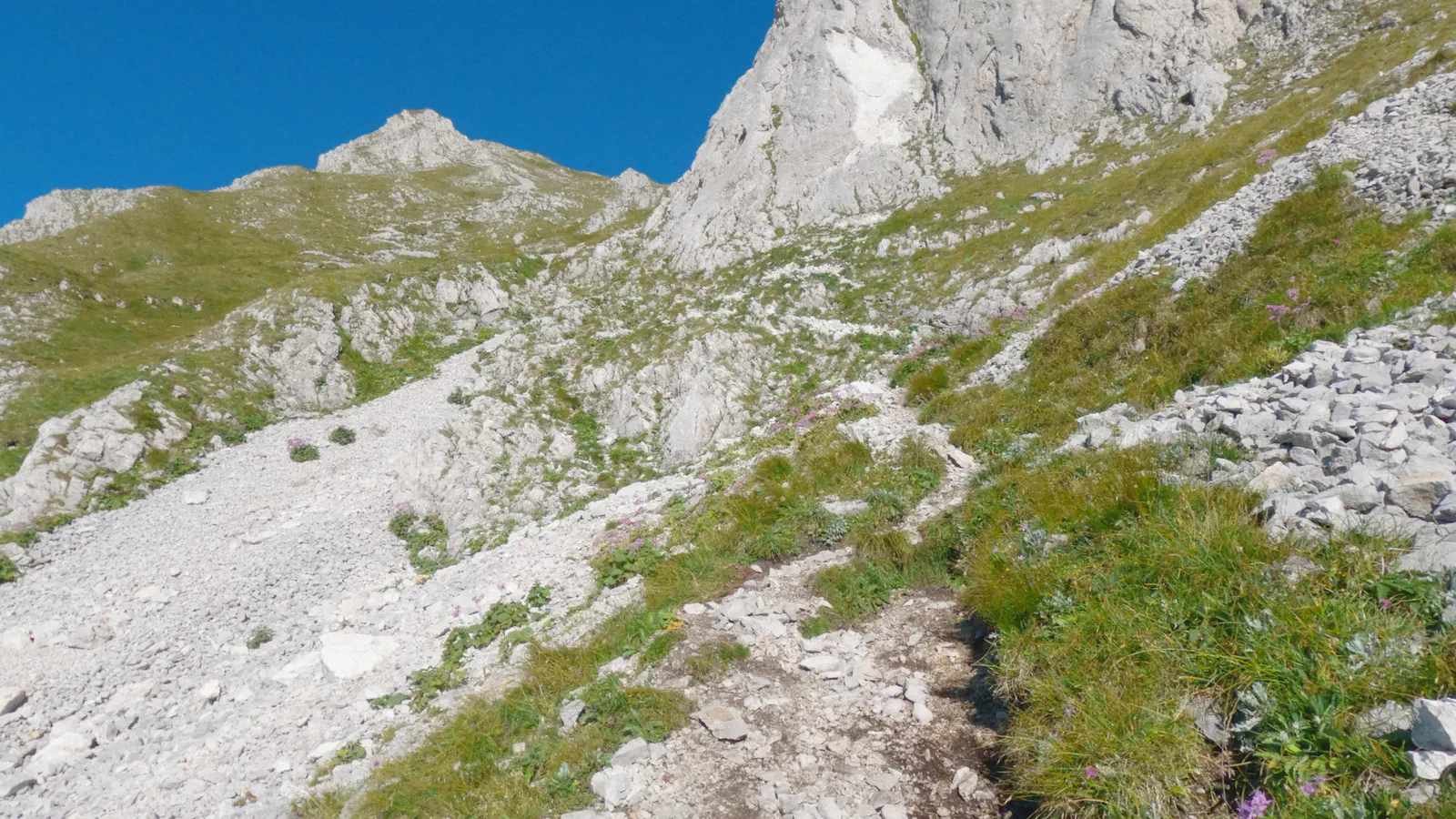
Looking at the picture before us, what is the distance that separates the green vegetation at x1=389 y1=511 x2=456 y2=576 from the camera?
62.6 feet

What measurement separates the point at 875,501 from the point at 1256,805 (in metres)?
7.39

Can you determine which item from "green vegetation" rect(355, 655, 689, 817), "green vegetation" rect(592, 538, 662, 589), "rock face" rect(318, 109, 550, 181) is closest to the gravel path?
"green vegetation" rect(592, 538, 662, 589)

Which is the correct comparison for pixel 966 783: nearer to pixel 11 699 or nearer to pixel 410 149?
pixel 11 699

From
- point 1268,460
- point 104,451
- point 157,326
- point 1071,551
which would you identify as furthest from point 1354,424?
point 157,326

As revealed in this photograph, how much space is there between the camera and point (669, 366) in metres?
26.2

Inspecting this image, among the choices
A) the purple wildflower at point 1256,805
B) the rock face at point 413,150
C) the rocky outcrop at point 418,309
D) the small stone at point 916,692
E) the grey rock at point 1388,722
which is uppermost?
the rock face at point 413,150

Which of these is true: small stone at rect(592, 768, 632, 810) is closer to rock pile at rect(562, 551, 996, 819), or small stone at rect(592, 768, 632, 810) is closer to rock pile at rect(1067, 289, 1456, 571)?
rock pile at rect(562, 551, 996, 819)

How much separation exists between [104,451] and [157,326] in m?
33.1

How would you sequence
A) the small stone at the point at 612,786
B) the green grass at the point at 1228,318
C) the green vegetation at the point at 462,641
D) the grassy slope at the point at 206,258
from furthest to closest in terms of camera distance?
the grassy slope at the point at 206,258, the green vegetation at the point at 462,641, the green grass at the point at 1228,318, the small stone at the point at 612,786

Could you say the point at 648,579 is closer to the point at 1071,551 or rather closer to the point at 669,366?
the point at 1071,551

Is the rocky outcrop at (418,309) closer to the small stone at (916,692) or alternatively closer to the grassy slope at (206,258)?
the grassy slope at (206,258)

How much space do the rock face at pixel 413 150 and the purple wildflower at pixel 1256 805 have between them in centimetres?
16282

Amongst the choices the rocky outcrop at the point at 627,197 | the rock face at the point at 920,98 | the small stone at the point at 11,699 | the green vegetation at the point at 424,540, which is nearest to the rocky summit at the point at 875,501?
the green vegetation at the point at 424,540

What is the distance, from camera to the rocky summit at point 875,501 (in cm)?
495
